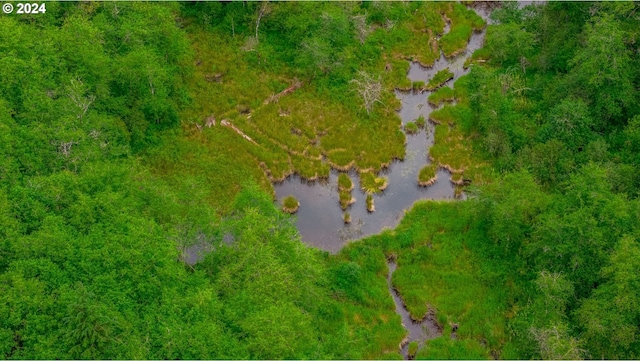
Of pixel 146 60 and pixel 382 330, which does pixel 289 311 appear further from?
pixel 146 60

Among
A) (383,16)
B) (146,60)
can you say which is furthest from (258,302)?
(383,16)

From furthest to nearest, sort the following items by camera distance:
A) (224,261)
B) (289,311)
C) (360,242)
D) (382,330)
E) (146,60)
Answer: (146,60) < (360,242) < (382,330) < (224,261) < (289,311)

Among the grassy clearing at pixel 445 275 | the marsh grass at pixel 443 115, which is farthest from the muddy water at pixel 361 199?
the grassy clearing at pixel 445 275

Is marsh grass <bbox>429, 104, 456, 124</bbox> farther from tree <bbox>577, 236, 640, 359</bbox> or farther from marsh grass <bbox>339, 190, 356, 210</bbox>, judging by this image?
tree <bbox>577, 236, 640, 359</bbox>

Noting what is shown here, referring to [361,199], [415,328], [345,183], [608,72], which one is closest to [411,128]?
[345,183]

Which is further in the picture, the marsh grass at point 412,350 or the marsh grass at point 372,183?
the marsh grass at point 372,183

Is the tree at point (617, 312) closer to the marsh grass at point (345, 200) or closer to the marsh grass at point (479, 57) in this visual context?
the marsh grass at point (345, 200)
